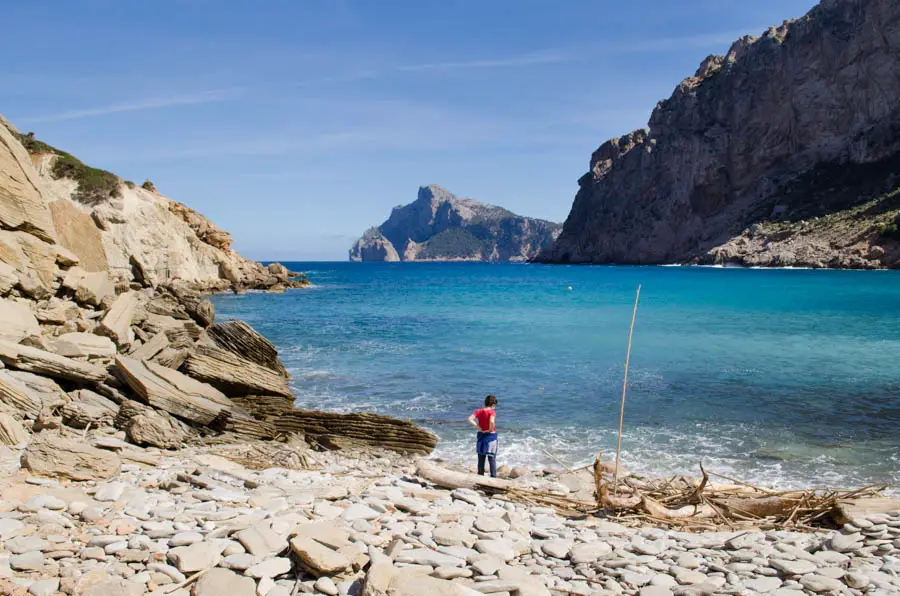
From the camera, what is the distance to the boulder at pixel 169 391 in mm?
11602

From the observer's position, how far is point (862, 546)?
20.7ft

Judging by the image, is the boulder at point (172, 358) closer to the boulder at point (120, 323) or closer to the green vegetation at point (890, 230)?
the boulder at point (120, 323)

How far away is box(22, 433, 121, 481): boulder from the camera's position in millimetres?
7520

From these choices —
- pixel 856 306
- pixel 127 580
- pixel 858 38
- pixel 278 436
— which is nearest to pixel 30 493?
pixel 127 580

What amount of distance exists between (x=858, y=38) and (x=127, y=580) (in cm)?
14579

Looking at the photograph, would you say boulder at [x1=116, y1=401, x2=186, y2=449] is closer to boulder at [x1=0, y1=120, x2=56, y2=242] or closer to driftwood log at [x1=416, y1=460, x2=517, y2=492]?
driftwood log at [x1=416, y1=460, x2=517, y2=492]

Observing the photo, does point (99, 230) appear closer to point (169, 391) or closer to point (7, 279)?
point (7, 279)

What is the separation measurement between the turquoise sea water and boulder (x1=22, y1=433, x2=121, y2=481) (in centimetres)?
629

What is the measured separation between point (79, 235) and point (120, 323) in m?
9.41

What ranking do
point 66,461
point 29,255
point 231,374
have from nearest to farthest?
point 66,461, point 231,374, point 29,255

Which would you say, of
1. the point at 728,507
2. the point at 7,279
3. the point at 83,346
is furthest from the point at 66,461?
the point at 7,279

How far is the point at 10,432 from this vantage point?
926 cm

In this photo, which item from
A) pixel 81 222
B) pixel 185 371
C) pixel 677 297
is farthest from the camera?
pixel 677 297

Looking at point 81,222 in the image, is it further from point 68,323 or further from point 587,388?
point 587,388
